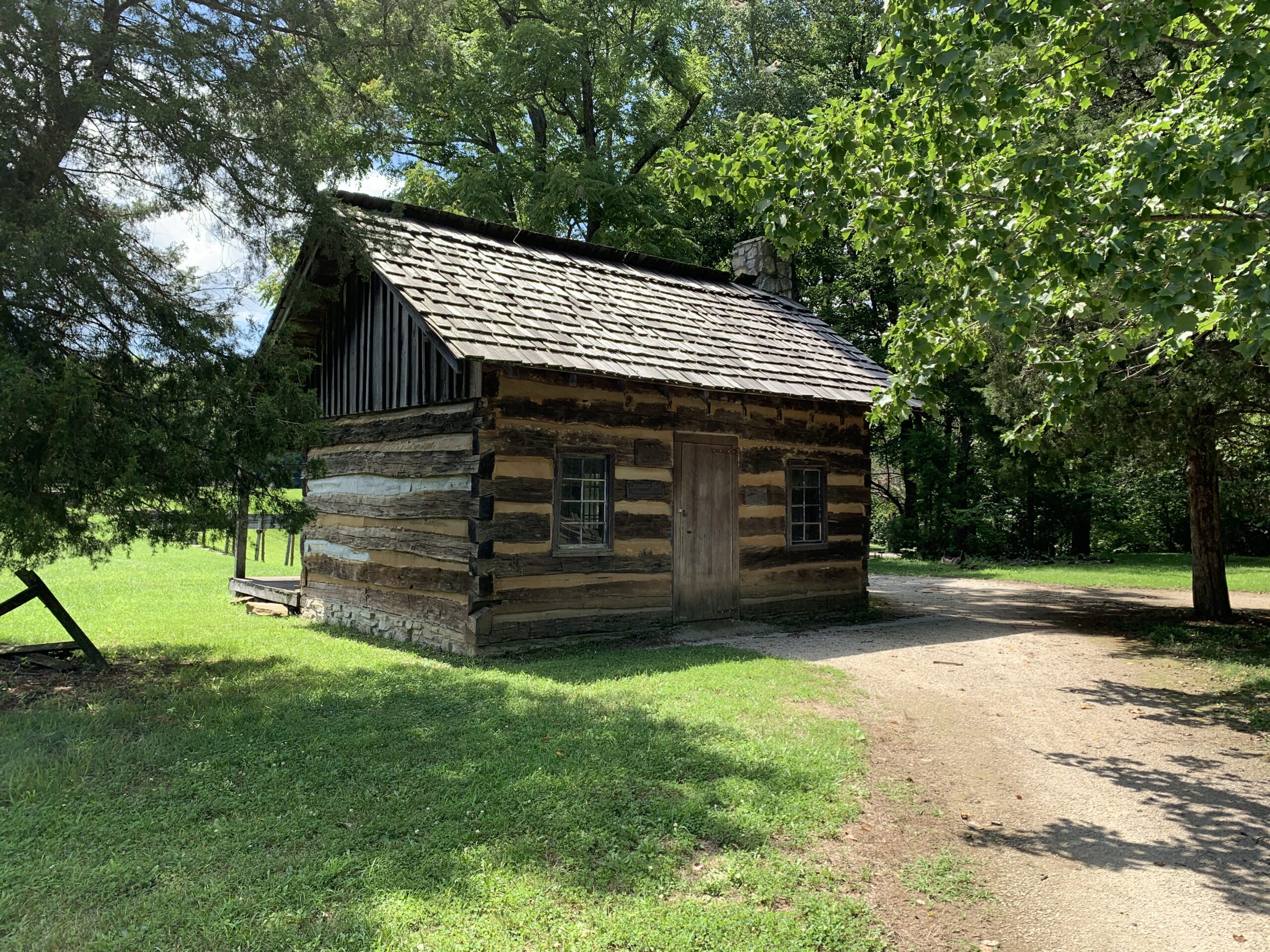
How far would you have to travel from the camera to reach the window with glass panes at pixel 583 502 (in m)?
10.5

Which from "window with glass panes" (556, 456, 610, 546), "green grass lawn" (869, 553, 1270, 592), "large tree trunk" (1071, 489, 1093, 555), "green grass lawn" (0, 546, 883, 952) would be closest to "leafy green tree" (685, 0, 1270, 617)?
"green grass lawn" (0, 546, 883, 952)

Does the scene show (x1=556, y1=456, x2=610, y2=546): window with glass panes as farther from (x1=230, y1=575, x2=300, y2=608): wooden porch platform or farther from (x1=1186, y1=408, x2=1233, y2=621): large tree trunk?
(x1=1186, y1=408, x2=1233, y2=621): large tree trunk

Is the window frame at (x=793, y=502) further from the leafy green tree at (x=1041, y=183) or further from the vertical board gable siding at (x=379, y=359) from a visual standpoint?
the vertical board gable siding at (x=379, y=359)

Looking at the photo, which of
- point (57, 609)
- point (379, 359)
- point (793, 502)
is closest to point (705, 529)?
point (793, 502)

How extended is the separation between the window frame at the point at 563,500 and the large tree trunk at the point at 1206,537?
7.97 m

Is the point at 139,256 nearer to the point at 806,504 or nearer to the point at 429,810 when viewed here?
the point at 429,810

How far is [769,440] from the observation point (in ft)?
41.4

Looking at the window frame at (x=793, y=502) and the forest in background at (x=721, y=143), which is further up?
the forest in background at (x=721, y=143)

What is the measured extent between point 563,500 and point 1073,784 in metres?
6.31

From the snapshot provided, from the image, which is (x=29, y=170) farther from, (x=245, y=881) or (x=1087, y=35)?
(x=1087, y=35)

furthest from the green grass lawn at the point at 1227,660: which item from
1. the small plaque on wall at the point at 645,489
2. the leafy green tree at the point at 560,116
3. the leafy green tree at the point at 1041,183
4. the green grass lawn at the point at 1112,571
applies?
the leafy green tree at the point at 560,116

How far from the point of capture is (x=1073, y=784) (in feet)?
19.2

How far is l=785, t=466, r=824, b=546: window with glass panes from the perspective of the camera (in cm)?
1310

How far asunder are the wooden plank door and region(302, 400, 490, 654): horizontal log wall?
9.74 feet
